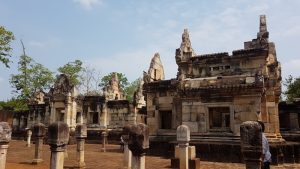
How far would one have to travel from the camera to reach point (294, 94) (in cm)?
3512

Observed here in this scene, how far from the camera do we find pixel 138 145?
6480 mm

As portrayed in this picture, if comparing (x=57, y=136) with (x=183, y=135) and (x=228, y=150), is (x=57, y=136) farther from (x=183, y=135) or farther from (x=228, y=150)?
(x=228, y=150)

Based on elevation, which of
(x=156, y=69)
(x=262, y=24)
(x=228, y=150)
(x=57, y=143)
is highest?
(x=262, y=24)

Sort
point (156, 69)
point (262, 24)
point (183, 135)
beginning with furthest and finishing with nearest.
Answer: point (156, 69), point (262, 24), point (183, 135)

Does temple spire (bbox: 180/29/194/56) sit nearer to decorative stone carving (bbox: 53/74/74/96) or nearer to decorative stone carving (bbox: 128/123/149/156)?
decorative stone carving (bbox: 53/74/74/96)

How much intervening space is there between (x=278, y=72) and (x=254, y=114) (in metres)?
4.62

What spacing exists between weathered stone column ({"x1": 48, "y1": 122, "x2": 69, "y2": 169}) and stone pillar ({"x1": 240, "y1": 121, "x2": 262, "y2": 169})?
4965 millimetres

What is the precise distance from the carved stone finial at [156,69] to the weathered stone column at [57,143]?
10675 millimetres

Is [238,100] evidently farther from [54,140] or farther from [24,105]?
[24,105]

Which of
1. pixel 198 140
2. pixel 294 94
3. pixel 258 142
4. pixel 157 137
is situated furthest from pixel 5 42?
pixel 294 94

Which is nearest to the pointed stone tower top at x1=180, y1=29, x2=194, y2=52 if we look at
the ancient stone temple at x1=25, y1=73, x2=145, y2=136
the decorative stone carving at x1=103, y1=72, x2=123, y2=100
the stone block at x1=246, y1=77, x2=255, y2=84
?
the stone block at x1=246, y1=77, x2=255, y2=84

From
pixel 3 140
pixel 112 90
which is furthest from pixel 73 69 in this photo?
pixel 3 140

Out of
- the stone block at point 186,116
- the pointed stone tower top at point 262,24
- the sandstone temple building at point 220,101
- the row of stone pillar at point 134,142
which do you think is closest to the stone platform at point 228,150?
the sandstone temple building at point 220,101

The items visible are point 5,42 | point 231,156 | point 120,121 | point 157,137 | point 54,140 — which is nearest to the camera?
point 54,140
